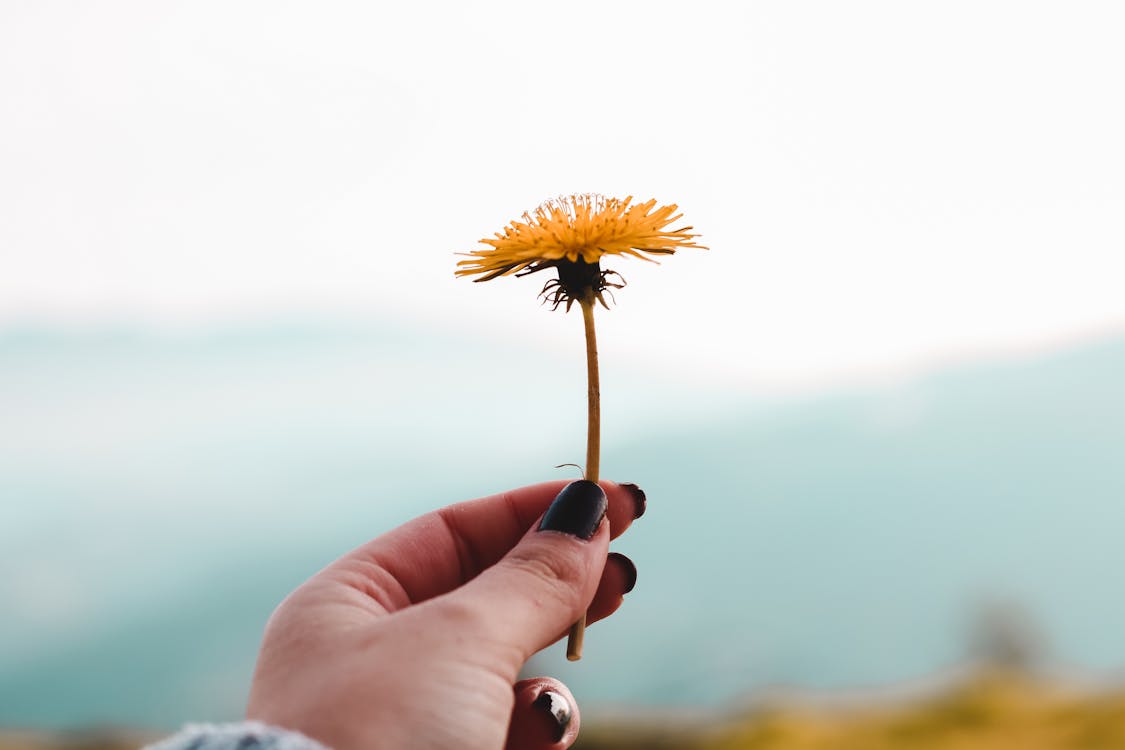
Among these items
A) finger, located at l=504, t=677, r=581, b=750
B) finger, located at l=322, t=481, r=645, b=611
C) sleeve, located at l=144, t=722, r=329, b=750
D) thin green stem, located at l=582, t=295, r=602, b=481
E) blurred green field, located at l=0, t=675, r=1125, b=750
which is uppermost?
thin green stem, located at l=582, t=295, r=602, b=481

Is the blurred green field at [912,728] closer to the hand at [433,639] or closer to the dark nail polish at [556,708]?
the dark nail polish at [556,708]

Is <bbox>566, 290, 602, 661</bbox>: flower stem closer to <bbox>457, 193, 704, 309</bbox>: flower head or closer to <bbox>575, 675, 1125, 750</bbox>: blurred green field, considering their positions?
<bbox>457, 193, 704, 309</bbox>: flower head

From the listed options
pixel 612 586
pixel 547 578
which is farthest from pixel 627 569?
pixel 547 578

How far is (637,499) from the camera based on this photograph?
2.38 meters

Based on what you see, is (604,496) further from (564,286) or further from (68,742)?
(68,742)

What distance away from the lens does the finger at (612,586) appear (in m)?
2.49

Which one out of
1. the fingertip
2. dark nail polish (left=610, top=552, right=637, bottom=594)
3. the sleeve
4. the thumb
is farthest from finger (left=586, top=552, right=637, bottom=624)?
the sleeve

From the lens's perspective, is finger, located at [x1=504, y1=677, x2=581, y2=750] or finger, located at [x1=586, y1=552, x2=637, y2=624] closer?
finger, located at [x1=504, y1=677, x2=581, y2=750]

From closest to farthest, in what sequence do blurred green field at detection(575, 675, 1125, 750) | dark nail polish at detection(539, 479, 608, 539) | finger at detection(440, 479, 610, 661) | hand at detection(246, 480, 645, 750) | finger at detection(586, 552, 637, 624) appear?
hand at detection(246, 480, 645, 750) → finger at detection(440, 479, 610, 661) → dark nail polish at detection(539, 479, 608, 539) → finger at detection(586, 552, 637, 624) → blurred green field at detection(575, 675, 1125, 750)

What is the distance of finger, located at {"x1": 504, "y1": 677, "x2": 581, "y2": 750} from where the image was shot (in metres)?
2.29

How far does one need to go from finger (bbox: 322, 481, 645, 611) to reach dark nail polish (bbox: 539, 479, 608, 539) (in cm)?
19

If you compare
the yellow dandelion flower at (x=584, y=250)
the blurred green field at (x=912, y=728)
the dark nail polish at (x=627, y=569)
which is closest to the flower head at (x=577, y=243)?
the yellow dandelion flower at (x=584, y=250)

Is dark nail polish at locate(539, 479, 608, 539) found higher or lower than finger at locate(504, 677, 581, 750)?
higher

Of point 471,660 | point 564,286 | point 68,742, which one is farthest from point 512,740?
point 68,742
